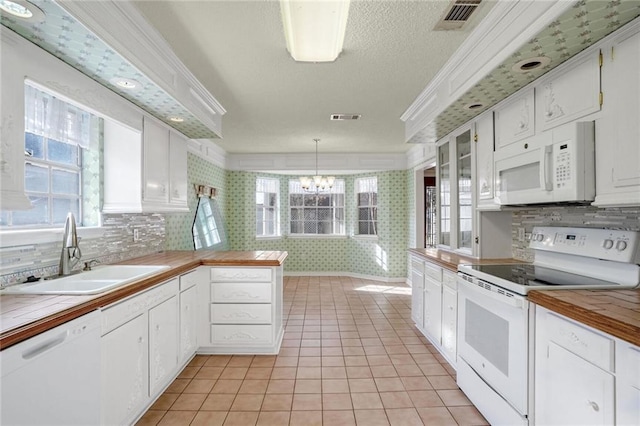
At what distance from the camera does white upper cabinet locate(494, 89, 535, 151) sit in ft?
7.32

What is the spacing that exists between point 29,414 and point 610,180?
2778mm

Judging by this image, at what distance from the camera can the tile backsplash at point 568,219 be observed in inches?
73.3

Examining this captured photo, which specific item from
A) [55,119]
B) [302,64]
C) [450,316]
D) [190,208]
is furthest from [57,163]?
[450,316]

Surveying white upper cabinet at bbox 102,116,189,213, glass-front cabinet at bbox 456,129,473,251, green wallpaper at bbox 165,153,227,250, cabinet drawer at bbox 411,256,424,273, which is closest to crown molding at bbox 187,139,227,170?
green wallpaper at bbox 165,153,227,250

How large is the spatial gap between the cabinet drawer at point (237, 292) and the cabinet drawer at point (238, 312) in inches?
1.9

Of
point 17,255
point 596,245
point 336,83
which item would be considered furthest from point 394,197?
Answer: point 17,255

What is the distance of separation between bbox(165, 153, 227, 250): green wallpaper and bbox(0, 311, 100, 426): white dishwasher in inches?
95.6

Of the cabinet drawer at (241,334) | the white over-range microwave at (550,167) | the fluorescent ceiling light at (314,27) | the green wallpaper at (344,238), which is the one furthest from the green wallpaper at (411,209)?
the fluorescent ceiling light at (314,27)

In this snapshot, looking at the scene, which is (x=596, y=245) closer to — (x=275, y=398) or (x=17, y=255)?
(x=275, y=398)

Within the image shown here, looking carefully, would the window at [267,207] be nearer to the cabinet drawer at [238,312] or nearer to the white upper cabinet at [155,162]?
the white upper cabinet at [155,162]

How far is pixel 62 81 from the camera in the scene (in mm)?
1856

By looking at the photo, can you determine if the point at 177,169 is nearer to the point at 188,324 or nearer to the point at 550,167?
the point at 188,324

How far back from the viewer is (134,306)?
1.93 meters

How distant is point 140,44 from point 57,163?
1.09 m
